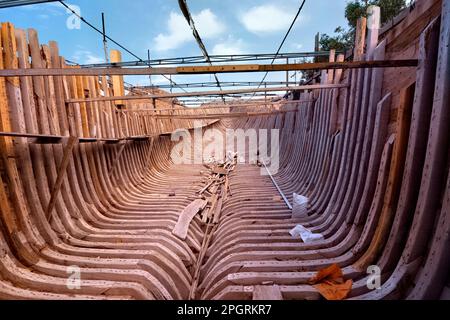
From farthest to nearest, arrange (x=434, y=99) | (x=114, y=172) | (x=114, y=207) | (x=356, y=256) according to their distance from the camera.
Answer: (x=114, y=172), (x=114, y=207), (x=356, y=256), (x=434, y=99)

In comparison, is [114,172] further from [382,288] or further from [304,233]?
[382,288]

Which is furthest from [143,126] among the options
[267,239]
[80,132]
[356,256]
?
[356,256]

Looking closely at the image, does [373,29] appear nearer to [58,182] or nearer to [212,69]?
[212,69]

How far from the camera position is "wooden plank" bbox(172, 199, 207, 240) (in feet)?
13.4

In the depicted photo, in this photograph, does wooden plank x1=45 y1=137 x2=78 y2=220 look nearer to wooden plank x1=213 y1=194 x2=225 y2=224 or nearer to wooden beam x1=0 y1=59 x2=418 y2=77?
wooden beam x1=0 y1=59 x2=418 y2=77

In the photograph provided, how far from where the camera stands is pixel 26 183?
10.1ft

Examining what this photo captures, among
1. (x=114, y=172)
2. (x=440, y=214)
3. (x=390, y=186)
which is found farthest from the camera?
(x=114, y=172)

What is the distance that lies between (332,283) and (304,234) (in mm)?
1073

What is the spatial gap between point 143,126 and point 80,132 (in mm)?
3967

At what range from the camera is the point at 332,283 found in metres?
2.36

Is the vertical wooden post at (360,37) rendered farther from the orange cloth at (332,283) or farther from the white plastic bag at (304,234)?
the orange cloth at (332,283)

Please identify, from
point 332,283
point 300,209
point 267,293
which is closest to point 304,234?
point 300,209

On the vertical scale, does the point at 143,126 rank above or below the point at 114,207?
above

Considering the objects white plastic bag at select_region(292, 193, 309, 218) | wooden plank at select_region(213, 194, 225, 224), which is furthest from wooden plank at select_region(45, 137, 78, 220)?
white plastic bag at select_region(292, 193, 309, 218)
